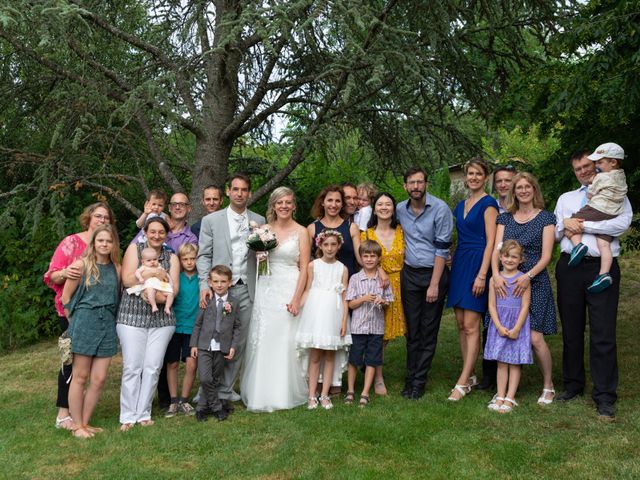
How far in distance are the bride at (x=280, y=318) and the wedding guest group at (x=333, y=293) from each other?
0.5 inches

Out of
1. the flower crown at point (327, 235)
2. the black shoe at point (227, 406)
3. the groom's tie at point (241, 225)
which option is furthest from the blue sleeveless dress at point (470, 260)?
the black shoe at point (227, 406)

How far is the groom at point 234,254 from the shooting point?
5.77 metres

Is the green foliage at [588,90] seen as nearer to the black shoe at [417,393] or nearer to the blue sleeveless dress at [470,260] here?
the blue sleeveless dress at [470,260]

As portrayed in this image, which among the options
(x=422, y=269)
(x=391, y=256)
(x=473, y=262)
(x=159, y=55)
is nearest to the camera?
(x=473, y=262)

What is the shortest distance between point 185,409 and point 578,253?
358 centimetres

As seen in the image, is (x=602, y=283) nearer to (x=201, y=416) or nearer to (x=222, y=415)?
(x=222, y=415)

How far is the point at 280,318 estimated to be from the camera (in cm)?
586

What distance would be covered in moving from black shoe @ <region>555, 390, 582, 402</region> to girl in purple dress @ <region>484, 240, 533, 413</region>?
1.31 ft

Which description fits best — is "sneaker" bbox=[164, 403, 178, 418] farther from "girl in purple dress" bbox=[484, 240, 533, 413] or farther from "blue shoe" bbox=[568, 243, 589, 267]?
"blue shoe" bbox=[568, 243, 589, 267]

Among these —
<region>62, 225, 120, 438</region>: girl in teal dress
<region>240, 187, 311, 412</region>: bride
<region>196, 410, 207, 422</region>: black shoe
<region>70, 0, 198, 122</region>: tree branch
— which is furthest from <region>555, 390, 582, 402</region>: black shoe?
<region>70, 0, 198, 122</region>: tree branch

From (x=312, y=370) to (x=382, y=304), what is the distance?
856 millimetres

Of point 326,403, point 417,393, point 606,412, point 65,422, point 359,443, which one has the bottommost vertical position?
point 65,422

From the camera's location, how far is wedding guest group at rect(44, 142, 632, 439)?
522cm

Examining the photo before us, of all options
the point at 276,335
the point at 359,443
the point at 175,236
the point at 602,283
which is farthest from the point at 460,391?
the point at 175,236
